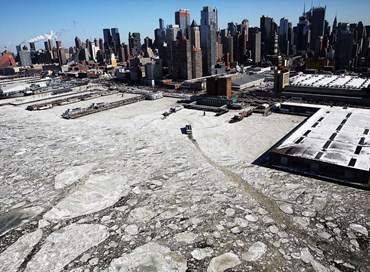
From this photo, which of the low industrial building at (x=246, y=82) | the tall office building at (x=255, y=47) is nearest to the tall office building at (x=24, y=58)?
the tall office building at (x=255, y=47)

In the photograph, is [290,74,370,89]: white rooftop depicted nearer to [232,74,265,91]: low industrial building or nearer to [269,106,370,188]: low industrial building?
[232,74,265,91]: low industrial building

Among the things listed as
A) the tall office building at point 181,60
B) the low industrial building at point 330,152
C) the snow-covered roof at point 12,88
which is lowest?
the low industrial building at point 330,152

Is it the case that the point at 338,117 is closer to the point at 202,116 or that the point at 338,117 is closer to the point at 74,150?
the point at 202,116

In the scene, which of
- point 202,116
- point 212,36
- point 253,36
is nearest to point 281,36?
point 253,36

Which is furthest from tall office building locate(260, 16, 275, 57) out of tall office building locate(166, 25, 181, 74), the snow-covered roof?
the snow-covered roof

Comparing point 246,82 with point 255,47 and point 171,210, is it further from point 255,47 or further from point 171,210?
point 255,47

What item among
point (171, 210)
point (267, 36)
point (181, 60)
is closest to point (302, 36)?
point (267, 36)

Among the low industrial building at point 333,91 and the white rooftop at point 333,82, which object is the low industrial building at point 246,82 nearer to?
the white rooftop at point 333,82
